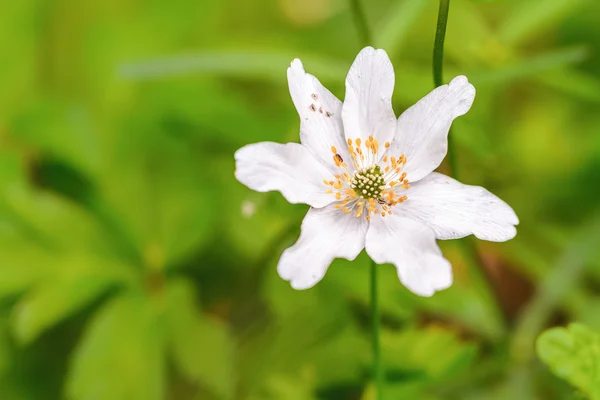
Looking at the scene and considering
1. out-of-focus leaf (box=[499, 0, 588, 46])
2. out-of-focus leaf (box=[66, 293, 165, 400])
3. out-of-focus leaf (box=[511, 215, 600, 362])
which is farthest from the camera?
out-of-focus leaf (box=[499, 0, 588, 46])

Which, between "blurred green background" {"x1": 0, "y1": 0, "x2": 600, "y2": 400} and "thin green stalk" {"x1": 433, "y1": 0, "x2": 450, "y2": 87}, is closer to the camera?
"thin green stalk" {"x1": 433, "y1": 0, "x2": 450, "y2": 87}

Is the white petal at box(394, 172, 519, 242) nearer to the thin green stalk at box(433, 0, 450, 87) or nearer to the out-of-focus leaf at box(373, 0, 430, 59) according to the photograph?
the thin green stalk at box(433, 0, 450, 87)

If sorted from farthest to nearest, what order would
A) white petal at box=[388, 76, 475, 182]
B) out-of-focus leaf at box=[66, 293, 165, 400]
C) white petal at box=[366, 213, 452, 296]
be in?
out-of-focus leaf at box=[66, 293, 165, 400], white petal at box=[388, 76, 475, 182], white petal at box=[366, 213, 452, 296]

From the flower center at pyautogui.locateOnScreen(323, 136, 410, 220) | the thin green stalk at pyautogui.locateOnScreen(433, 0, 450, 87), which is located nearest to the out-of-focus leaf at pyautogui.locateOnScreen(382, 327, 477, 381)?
the flower center at pyautogui.locateOnScreen(323, 136, 410, 220)

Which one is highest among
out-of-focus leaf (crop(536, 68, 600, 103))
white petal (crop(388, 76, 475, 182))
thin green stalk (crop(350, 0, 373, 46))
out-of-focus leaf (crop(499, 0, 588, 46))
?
out-of-focus leaf (crop(499, 0, 588, 46))

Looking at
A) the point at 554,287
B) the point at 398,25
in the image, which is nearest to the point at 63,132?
the point at 398,25

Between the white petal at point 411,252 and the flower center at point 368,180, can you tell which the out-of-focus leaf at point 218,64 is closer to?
the flower center at point 368,180
